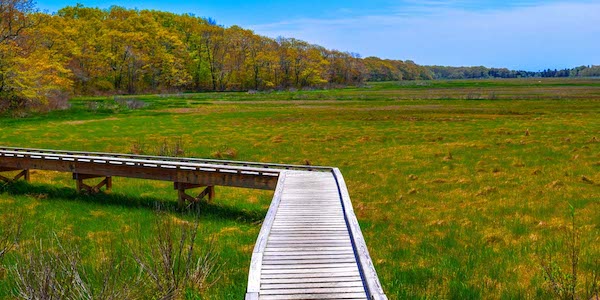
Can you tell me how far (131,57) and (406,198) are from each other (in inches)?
3707

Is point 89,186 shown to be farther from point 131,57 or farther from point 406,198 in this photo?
point 131,57

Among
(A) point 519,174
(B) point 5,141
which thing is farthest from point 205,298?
(B) point 5,141

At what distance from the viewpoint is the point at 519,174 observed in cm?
2175

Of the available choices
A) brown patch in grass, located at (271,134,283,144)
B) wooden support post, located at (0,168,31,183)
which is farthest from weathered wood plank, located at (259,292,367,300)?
brown patch in grass, located at (271,134,283,144)

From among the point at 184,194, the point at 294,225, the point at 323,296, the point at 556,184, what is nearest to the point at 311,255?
the point at 323,296

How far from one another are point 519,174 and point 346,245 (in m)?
15.6

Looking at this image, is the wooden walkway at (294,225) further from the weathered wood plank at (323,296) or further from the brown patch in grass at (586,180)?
the brown patch in grass at (586,180)

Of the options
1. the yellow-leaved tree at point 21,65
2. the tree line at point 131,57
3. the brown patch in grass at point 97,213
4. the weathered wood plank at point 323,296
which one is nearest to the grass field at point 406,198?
the brown patch in grass at point 97,213

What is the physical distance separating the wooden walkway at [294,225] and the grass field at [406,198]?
1.14 metres

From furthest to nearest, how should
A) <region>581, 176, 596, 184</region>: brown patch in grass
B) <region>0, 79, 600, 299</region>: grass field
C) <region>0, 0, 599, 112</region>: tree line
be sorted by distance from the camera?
1. <region>0, 0, 599, 112</region>: tree line
2. <region>581, 176, 596, 184</region>: brown patch in grass
3. <region>0, 79, 600, 299</region>: grass field

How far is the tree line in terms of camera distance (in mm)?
49938

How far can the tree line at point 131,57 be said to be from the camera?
49.9 meters

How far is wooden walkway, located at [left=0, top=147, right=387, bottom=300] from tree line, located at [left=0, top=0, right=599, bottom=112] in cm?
3545

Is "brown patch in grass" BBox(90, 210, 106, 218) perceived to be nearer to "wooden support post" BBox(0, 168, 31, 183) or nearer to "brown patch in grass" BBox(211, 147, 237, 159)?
"wooden support post" BBox(0, 168, 31, 183)
